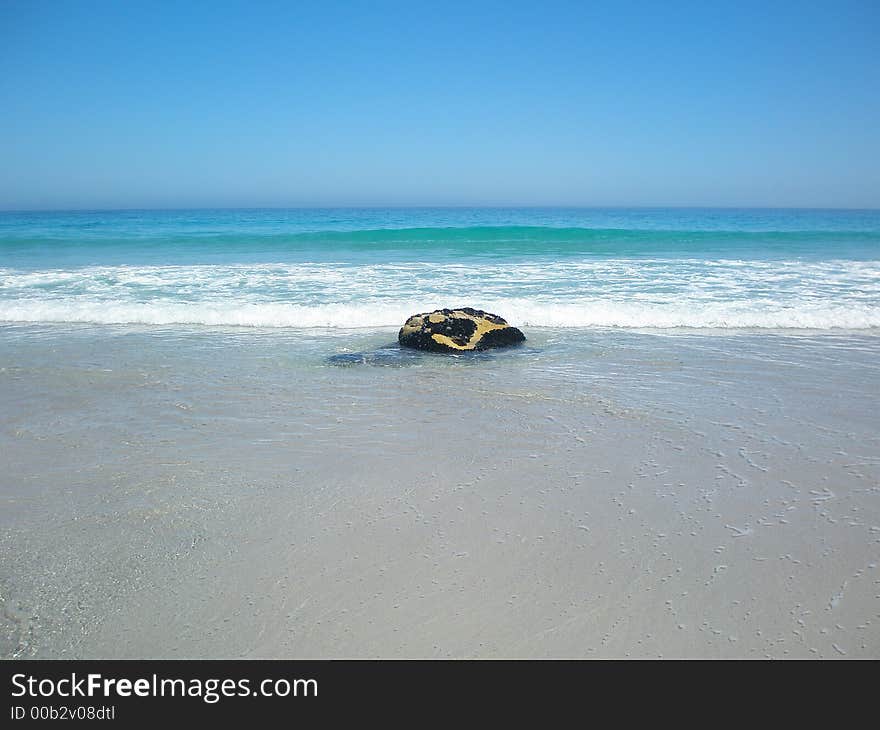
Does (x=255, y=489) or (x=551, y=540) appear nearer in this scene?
(x=551, y=540)

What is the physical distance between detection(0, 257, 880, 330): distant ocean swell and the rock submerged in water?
5.39 ft

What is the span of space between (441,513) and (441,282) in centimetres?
962

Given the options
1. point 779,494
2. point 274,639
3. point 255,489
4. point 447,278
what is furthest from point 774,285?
point 274,639

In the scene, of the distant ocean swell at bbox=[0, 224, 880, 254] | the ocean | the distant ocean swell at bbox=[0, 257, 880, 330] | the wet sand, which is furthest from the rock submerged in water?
the distant ocean swell at bbox=[0, 224, 880, 254]

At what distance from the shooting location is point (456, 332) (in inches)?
271

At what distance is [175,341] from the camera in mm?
7461

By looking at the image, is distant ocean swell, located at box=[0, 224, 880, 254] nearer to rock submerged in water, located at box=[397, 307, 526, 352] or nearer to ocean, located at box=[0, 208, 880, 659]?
rock submerged in water, located at box=[397, 307, 526, 352]

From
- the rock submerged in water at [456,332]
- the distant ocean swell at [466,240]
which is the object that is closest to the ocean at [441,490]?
the rock submerged in water at [456,332]

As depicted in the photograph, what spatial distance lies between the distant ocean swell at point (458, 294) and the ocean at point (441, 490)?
23 cm

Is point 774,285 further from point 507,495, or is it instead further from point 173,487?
point 173,487

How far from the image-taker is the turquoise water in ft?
29.2

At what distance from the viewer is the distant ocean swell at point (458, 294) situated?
28.8ft

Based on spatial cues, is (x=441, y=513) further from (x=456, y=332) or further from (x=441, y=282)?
Answer: (x=441, y=282)
